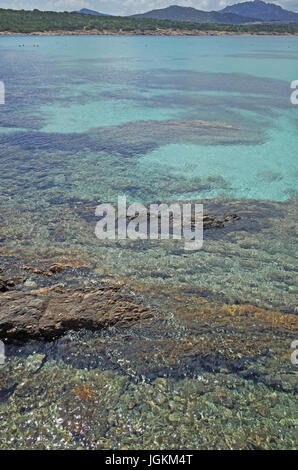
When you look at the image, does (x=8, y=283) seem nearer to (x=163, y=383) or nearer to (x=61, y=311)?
(x=61, y=311)

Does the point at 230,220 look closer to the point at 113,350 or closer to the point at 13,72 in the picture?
the point at 113,350

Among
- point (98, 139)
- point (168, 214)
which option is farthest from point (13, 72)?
point (168, 214)

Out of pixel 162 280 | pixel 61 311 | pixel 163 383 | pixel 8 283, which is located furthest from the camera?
pixel 162 280

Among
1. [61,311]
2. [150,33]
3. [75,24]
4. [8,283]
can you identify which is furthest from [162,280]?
[150,33]

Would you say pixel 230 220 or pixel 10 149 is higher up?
pixel 10 149

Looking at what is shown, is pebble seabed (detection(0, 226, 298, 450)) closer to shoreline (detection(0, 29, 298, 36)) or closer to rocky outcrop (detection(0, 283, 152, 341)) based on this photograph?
rocky outcrop (detection(0, 283, 152, 341))
